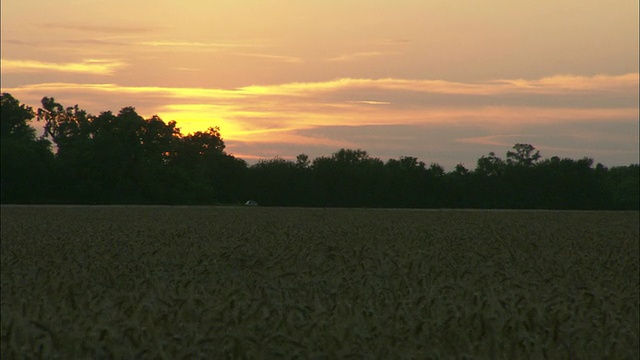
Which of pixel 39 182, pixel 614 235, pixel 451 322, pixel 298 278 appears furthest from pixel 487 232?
pixel 39 182

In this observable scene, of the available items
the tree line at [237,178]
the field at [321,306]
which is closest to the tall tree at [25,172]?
the tree line at [237,178]

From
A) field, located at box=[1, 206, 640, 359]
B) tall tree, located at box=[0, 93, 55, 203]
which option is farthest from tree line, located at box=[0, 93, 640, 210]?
field, located at box=[1, 206, 640, 359]

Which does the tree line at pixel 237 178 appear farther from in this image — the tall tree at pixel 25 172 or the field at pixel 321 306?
the field at pixel 321 306

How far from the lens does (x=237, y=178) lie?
4747 inches

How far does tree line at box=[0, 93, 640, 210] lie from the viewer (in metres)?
102

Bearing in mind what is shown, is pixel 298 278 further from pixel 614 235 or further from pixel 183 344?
pixel 614 235

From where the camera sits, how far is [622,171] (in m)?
173

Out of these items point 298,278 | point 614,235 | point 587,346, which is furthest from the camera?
point 614,235

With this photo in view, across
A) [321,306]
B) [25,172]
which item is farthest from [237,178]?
[321,306]

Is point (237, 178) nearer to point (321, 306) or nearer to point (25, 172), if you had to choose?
point (25, 172)

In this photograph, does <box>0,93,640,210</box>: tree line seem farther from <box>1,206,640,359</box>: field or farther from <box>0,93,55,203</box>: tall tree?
<box>1,206,640,359</box>: field

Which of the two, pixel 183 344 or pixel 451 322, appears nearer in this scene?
pixel 183 344

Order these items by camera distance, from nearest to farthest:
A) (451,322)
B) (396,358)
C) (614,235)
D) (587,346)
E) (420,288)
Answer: (396,358) → (587,346) → (451,322) → (420,288) → (614,235)

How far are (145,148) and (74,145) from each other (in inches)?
297
